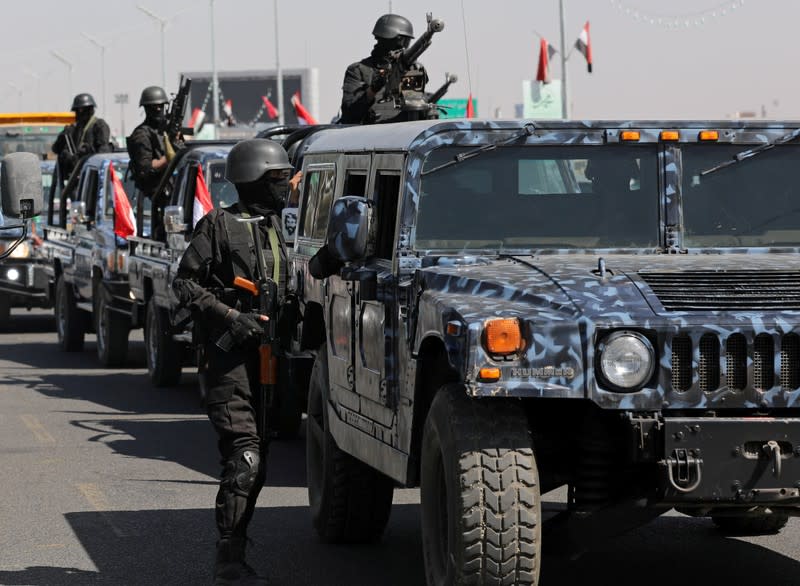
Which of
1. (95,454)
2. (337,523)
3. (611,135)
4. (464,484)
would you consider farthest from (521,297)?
(95,454)

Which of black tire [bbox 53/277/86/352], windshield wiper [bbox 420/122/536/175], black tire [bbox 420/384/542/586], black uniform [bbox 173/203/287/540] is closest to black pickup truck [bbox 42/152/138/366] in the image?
black tire [bbox 53/277/86/352]

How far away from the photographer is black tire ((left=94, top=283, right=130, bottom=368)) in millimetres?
A: 18906

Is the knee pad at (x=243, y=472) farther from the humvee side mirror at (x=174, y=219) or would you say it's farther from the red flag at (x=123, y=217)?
the red flag at (x=123, y=217)

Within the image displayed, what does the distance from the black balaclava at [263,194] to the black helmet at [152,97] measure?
1110cm

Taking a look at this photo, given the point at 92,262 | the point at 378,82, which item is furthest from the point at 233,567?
the point at 92,262

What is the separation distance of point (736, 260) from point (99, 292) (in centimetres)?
1278

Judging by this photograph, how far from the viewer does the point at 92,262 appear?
19.5 metres

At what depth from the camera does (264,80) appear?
122562mm

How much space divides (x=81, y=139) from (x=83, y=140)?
0.15 feet

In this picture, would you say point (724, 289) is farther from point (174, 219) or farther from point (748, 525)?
point (174, 219)

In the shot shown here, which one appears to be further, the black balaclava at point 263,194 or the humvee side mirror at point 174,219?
the humvee side mirror at point 174,219

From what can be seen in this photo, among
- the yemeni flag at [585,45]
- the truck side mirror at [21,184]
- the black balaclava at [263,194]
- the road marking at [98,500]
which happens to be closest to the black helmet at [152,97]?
the road marking at [98,500]

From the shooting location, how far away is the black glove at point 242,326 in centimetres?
764

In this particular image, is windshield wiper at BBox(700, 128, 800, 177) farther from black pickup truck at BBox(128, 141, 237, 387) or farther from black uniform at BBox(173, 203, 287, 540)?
black pickup truck at BBox(128, 141, 237, 387)
